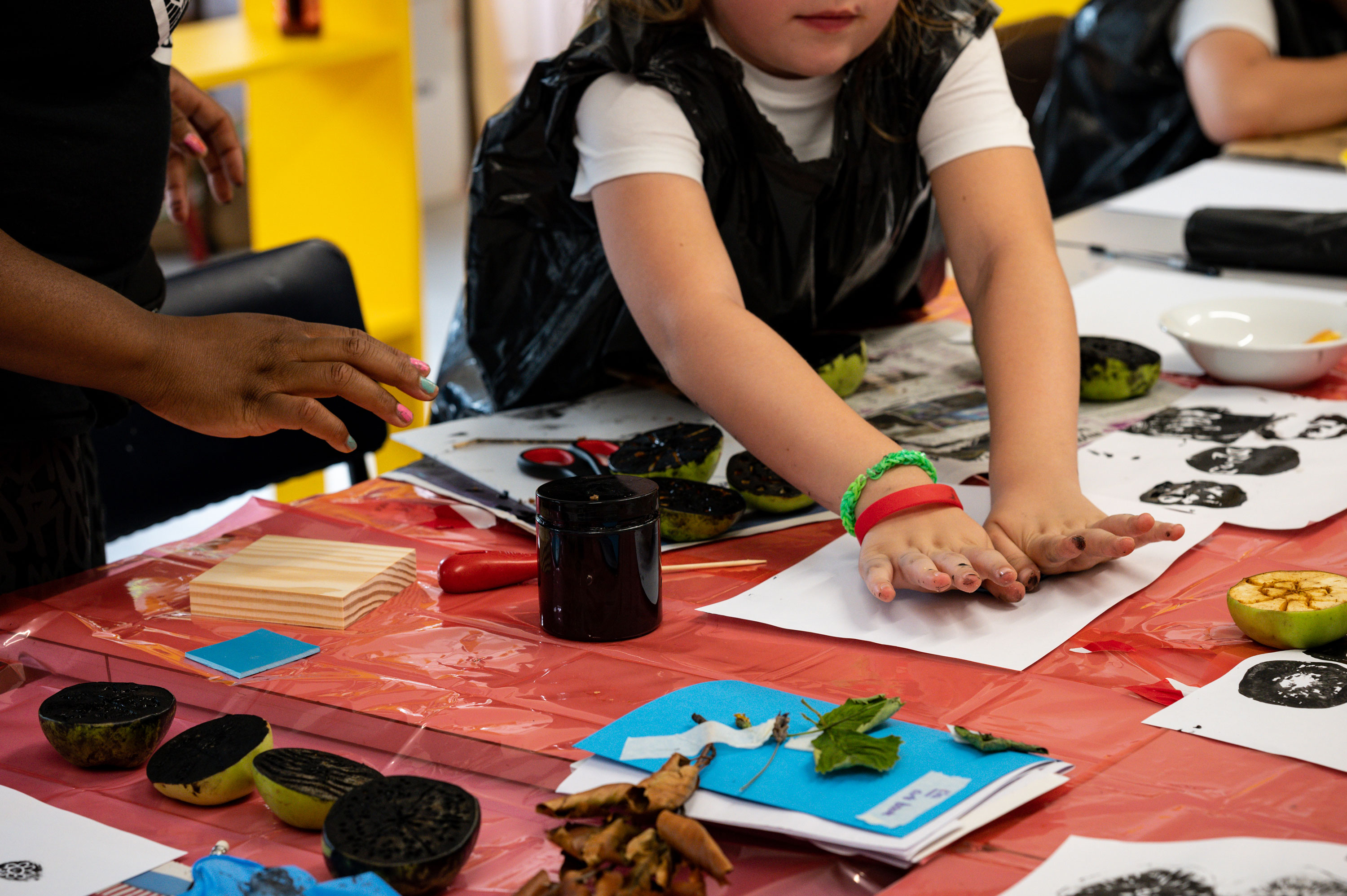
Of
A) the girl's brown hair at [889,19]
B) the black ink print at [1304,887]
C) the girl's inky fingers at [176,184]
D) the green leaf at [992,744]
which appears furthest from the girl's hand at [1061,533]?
the girl's inky fingers at [176,184]

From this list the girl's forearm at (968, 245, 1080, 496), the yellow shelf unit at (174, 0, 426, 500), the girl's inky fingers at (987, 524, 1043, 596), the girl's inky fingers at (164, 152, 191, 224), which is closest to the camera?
the girl's inky fingers at (987, 524, 1043, 596)

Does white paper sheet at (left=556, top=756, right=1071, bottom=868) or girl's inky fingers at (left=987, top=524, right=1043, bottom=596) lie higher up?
girl's inky fingers at (left=987, top=524, right=1043, bottom=596)

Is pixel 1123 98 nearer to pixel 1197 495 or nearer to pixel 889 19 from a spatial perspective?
pixel 889 19

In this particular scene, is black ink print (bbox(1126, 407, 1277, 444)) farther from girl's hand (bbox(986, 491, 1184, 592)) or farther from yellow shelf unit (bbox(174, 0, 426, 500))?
yellow shelf unit (bbox(174, 0, 426, 500))

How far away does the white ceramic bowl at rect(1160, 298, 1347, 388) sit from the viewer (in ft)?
4.10

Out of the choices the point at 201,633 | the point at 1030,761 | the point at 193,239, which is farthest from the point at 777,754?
the point at 193,239

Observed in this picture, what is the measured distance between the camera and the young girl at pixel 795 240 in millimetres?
917

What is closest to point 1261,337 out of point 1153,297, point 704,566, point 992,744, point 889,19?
point 1153,297

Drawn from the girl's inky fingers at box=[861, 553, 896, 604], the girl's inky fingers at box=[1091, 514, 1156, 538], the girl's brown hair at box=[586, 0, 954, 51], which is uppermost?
the girl's brown hair at box=[586, 0, 954, 51]

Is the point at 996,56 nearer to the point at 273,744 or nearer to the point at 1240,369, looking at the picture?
the point at 1240,369

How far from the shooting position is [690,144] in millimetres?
1157

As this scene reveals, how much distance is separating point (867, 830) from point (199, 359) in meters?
0.53

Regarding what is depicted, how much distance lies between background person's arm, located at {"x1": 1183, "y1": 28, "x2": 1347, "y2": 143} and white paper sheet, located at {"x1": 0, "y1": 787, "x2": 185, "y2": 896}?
221 centimetres

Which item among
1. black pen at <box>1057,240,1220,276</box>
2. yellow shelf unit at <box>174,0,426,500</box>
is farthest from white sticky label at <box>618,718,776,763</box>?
yellow shelf unit at <box>174,0,426,500</box>
